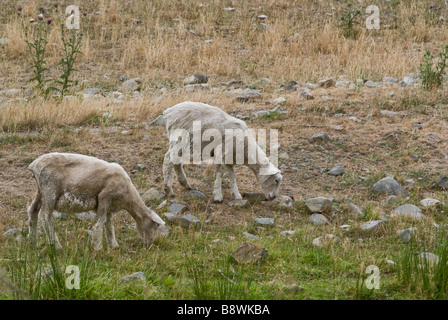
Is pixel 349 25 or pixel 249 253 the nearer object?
pixel 249 253

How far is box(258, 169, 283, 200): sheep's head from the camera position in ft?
28.0

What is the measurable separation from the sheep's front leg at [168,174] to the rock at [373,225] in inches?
107

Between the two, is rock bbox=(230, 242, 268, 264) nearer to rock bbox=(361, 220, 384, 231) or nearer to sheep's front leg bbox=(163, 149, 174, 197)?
rock bbox=(361, 220, 384, 231)

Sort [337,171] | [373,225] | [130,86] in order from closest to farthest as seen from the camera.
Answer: [373,225] < [337,171] < [130,86]

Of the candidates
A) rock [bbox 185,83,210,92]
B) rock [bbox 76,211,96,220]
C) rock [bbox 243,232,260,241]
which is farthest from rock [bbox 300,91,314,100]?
rock [bbox 76,211,96,220]

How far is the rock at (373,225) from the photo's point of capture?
768 cm

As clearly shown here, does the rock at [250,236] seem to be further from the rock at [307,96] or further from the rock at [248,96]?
the rock at [248,96]

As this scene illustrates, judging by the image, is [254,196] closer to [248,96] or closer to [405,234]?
[405,234]

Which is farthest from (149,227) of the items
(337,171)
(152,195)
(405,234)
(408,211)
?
(337,171)

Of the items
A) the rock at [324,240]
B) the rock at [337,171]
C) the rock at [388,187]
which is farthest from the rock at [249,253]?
the rock at [337,171]

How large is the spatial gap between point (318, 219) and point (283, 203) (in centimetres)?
62

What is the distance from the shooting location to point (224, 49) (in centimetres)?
1652

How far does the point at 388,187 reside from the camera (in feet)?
29.8
